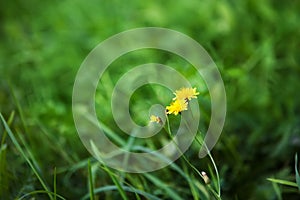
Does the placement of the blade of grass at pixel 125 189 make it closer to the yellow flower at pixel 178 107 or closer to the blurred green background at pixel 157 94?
the blurred green background at pixel 157 94

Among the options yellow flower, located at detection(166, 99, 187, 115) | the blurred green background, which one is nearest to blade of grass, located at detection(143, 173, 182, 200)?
the blurred green background

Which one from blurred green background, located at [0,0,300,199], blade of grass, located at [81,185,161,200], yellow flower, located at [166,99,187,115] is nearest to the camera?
yellow flower, located at [166,99,187,115]

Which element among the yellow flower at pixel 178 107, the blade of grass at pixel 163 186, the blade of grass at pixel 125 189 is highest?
the yellow flower at pixel 178 107

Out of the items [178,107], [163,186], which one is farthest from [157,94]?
[178,107]

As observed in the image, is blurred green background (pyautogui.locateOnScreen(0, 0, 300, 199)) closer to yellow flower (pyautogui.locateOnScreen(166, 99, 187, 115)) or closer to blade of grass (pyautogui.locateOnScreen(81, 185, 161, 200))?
blade of grass (pyautogui.locateOnScreen(81, 185, 161, 200))

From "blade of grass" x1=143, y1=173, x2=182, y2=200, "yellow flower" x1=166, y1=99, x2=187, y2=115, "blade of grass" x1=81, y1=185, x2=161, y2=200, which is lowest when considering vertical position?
"blade of grass" x1=81, y1=185, x2=161, y2=200

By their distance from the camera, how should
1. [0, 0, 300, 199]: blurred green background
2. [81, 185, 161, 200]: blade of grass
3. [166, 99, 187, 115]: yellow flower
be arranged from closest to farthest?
[166, 99, 187, 115]: yellow flower, [81, 185, 161, 200]: blade of grass, [0, 0, 300, 199]: blurred green background

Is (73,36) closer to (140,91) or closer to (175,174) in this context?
(140,91)

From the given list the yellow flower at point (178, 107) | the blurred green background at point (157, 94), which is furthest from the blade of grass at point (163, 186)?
the yellow flower at point (178, 107)

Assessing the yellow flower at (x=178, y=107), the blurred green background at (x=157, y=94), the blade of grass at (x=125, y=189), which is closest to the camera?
the yellow flower at (x=178, y=107)
